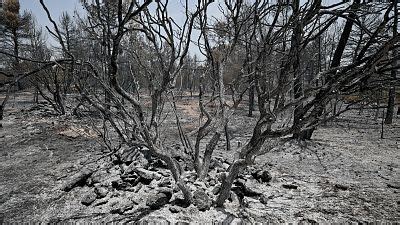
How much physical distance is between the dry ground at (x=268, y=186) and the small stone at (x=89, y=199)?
0.30 ft

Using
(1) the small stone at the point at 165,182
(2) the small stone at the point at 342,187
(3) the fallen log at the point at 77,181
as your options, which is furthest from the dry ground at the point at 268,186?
(1) the small stone at the point at 165,182

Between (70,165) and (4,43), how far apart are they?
24394 mm

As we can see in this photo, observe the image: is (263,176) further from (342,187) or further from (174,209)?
(174,209)

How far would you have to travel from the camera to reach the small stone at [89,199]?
405cm

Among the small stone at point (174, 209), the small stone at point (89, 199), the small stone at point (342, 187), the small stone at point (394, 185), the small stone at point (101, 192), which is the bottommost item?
the small stone at point (89, 199)

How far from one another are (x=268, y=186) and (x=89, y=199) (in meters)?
2.90

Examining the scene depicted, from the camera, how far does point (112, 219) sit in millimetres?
3551

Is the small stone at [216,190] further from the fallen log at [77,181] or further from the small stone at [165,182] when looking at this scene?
the fallen log at [77,181]

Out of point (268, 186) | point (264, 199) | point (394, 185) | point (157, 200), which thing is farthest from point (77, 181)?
point (394, 185)

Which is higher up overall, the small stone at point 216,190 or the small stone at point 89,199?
the small stone at point 216,190

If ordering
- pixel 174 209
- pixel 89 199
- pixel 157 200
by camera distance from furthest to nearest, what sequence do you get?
pixel 89 199 → pixel 157 200 → pixel 174 209

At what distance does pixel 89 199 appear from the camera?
13.5 ft

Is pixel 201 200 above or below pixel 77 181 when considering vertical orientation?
above

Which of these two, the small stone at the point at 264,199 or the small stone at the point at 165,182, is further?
the small stone at the point at 165,182
